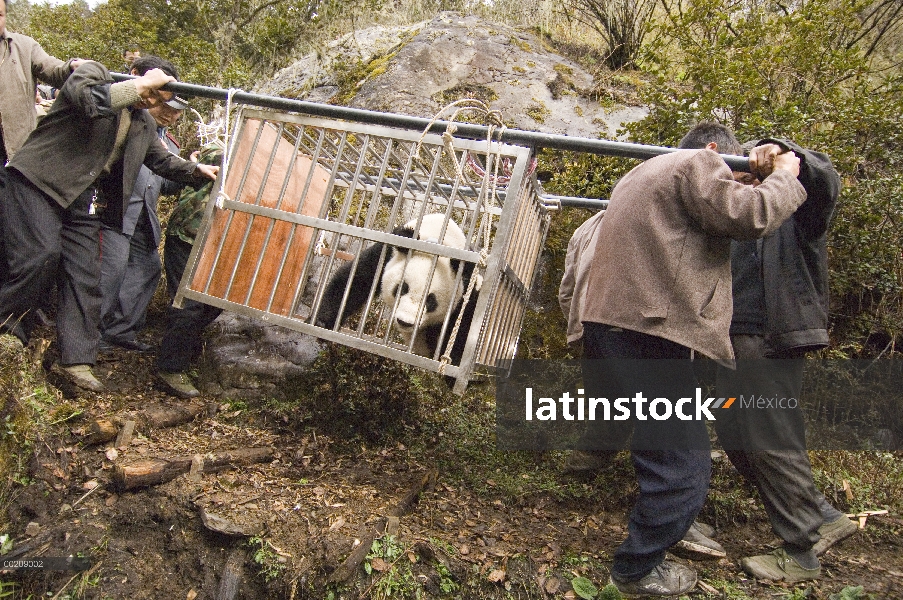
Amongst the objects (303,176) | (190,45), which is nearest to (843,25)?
(303,176)

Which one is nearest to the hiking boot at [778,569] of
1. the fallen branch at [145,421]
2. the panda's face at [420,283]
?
the panda's face at [420,283]

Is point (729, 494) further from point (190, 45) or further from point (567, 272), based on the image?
point (190, 45)

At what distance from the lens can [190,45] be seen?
27.3 ft

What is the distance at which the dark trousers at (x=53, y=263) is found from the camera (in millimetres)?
3342

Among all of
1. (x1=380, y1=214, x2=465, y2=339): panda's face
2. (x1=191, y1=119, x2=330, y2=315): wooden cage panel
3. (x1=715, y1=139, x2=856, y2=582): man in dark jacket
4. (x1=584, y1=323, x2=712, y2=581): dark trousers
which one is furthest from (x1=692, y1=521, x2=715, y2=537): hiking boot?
(x1=191, y1=119, x2=330, y2=315): wooden cage panel

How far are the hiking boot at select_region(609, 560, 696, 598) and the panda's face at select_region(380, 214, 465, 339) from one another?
1.55 metres

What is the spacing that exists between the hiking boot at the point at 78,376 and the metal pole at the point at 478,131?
1.89m

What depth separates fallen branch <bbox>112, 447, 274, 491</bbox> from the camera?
2.91m

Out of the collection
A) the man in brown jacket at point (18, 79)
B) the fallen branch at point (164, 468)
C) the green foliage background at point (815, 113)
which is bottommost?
the fallen branch at point (164, 468)

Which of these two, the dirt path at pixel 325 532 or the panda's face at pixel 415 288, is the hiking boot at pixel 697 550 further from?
the panda's face at pixel 415 288

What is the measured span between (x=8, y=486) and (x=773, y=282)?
12.2 feet

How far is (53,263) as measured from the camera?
11.3ft

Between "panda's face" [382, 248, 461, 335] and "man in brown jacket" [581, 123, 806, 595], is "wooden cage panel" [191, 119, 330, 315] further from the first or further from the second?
"man in brown jacket" [581, 123, 806, 595]

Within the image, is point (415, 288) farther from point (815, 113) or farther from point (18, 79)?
point (815, 113)
